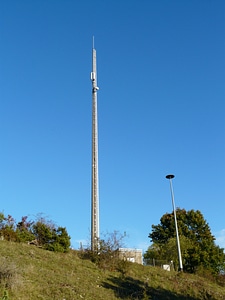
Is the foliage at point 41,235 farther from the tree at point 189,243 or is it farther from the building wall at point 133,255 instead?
the tree at point 189,243

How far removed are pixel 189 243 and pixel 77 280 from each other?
29616mm

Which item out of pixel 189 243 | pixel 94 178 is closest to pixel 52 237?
pixel 94 178

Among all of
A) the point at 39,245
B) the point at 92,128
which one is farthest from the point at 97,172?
the point at 39,245

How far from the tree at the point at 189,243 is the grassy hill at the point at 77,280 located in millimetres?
10880

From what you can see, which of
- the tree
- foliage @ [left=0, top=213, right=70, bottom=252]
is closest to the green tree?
foliage @ [left=0, top=213, right=70, bottom=252]

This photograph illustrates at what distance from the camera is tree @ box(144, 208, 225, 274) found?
4119 cm

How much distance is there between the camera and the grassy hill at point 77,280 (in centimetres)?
1423

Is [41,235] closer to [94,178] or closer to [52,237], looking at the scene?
[52,237]

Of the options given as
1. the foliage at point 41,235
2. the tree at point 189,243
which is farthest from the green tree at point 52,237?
the tree at point 189,243

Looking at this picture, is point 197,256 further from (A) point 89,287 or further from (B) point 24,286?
(B) point 24,286

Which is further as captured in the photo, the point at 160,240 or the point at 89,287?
the point at 160,240

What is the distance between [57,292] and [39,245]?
987 cm

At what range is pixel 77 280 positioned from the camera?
17656mm

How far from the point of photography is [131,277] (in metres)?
22.1
